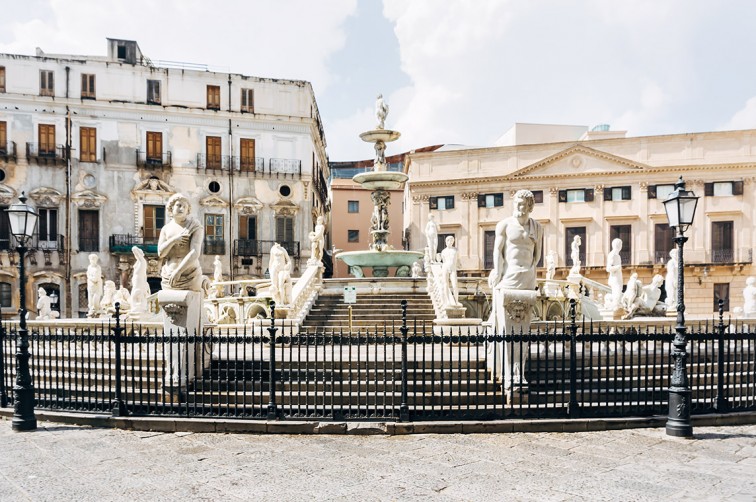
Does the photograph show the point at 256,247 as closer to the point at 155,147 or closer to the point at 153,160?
the point at 153,160

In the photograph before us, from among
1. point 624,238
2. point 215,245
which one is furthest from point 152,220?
point 624,238

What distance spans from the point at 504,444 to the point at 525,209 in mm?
3567

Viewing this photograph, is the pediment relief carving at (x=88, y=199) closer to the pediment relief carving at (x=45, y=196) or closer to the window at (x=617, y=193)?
the pediment relief carving at (x=45, y=196)

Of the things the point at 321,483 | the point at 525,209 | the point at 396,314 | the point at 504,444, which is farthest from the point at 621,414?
the point at 396,314

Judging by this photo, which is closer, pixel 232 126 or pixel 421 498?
pixel 421 498

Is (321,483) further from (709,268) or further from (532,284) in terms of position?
(709,268)

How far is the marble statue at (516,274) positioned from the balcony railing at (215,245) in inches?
1084

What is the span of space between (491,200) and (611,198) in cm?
793

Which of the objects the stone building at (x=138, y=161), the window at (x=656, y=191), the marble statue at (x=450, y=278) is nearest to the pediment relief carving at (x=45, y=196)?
the stone building at (x=138, y=161)

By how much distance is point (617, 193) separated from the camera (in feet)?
125

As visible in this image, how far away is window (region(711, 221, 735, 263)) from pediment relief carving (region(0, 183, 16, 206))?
139ft

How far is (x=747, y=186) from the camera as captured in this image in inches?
1436

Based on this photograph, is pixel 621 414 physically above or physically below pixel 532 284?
below

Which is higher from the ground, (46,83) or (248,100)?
(46,83)
